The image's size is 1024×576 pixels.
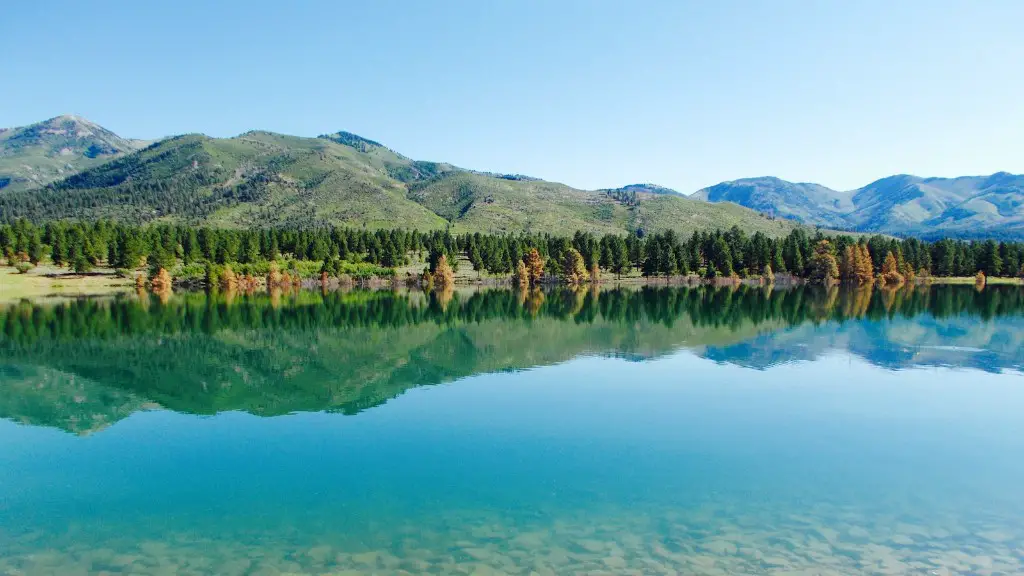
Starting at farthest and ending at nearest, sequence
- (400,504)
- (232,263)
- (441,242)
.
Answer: (441,242) → (232,263) → (400,504)

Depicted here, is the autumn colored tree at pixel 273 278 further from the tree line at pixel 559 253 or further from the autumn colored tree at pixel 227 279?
the tree line at pixel 559 253

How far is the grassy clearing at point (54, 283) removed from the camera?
395 feet

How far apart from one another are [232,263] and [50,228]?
169 feet

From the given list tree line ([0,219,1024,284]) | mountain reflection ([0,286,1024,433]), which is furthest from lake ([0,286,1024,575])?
tree line ([0,219,1024,284])

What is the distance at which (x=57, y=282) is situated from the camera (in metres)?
132

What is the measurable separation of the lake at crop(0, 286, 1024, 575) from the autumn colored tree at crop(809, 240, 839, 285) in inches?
4340

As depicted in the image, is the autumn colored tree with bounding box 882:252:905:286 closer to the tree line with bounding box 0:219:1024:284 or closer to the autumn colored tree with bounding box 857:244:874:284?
the tree line with bounding box 0:219:1024:284

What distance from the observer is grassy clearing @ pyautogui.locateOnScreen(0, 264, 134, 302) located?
120 meters

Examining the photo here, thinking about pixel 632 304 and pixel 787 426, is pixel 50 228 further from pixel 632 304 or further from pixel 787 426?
pixel 787 426

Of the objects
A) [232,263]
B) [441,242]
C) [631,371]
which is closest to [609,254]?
[441,242]

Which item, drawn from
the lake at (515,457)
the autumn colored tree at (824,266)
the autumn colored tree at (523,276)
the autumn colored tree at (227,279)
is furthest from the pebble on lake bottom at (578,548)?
the autumn colored tree at (824,266)

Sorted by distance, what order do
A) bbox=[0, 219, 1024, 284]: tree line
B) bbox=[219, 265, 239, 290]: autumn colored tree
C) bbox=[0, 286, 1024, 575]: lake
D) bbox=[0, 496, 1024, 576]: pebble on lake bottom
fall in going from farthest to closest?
bbox=[0, 219, 1024, 284]: tree line, bbox=[219, 265, 239, 290]: autumn colored tree, bbox=[0, 286, 1024, 575]: lake, bbox=[0, 496, 1024, 576]: pebble on lake bottom

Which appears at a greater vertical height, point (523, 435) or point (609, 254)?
point (609, 254)

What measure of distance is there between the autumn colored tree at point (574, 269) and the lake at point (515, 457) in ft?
342
